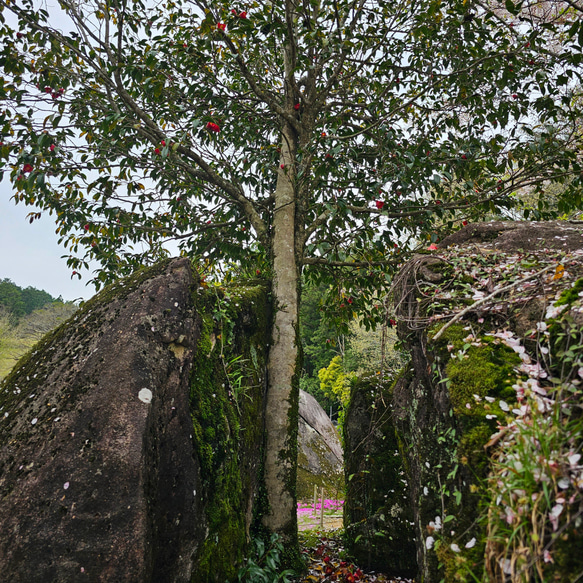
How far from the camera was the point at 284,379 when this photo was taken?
4773 millimetres

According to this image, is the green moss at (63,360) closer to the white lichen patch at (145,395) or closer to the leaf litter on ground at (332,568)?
the white lichen patch at (145,395)

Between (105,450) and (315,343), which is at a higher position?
(315,343)

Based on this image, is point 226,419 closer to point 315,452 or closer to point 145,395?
point 145,395

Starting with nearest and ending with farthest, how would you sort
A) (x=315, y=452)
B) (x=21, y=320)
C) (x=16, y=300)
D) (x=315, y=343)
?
(x=315, y=452)
(x=21, y=320)
(x=315, y=343)
(x=16, y=300)

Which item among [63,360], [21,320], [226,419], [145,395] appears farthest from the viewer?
[21,320]

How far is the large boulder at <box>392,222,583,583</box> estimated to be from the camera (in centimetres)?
136

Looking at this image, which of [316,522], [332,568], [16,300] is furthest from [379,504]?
[16,300]

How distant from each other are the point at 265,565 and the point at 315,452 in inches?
368

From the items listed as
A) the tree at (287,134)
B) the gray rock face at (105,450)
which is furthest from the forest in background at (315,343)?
the gray rock face at (105,450)

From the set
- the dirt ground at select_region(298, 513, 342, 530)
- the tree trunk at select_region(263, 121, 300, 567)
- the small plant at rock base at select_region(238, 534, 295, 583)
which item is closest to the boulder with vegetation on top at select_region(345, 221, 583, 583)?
the tree trunk at select_region(263, 121, 300, 567)

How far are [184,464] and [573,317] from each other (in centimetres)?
283

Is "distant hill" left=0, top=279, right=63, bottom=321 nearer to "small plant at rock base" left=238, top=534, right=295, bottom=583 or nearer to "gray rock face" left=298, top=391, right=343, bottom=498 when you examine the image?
"gray rock face" left=298, top=391, right=343, bottom=498

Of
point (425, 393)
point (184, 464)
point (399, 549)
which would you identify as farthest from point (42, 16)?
point (399, 549)

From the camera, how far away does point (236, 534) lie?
3.34 m
